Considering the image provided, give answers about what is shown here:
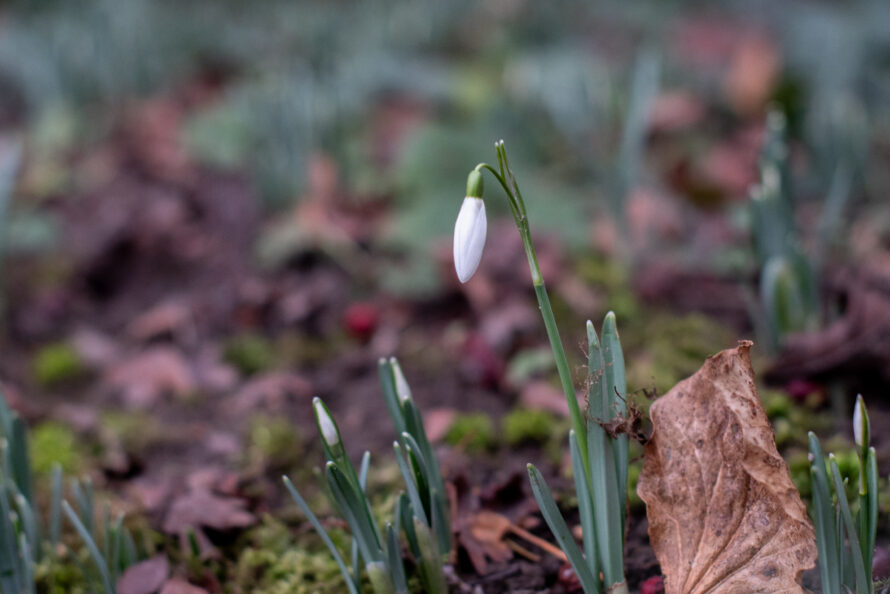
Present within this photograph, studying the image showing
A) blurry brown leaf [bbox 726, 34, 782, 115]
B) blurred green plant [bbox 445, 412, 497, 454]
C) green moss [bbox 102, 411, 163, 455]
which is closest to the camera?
blurred green plant [bbox 445, 412, 497, 454]

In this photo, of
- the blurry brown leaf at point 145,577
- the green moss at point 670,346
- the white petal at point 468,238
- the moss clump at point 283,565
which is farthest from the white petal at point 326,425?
the green moss at point 670,346

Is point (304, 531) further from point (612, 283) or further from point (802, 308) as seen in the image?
point (612, 283)

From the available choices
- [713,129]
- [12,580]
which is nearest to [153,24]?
[713,129]

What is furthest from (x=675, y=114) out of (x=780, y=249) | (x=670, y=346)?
Result: (x=780, y=249)

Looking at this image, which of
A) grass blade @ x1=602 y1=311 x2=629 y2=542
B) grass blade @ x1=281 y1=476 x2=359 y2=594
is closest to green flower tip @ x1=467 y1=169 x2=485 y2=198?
grass blade @ x1=602 y1=311 x2=629 y2=542

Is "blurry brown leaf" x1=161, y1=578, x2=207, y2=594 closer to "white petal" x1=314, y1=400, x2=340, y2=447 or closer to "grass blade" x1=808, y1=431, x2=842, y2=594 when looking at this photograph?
"white petal" x1=314, y1=400, x2=340, y2=447

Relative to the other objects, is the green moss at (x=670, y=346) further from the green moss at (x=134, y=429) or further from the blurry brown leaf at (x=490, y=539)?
the green moss at (x=134, y=429)
